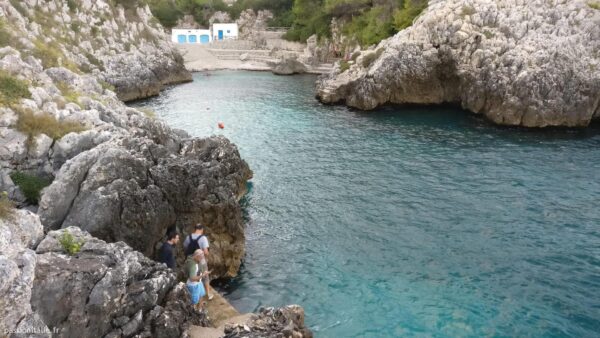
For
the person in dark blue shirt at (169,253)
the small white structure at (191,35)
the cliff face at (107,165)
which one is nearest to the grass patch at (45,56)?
the cliff face at (107,165)

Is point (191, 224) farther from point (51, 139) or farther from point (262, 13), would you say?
point (262, 13)

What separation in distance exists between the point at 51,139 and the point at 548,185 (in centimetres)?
3126

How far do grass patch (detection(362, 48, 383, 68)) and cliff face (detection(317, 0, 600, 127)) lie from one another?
133 mm

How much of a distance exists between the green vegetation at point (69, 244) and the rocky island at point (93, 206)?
0.03 metres

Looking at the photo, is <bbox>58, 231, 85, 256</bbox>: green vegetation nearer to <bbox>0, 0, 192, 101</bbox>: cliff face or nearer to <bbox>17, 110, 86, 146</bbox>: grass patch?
<bbox>17, 110, 86, 146</bbox>: grass patch

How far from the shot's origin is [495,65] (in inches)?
1982

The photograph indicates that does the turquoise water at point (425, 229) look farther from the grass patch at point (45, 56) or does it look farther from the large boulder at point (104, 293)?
the grass patch at point (45, 56)

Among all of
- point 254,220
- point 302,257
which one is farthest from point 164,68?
point 302,257

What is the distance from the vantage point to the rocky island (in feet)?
40.7

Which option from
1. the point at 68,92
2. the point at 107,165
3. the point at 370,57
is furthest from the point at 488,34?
the point at 107,165

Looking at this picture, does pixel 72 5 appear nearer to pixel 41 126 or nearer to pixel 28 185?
pixel 41 126

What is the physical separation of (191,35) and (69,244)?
4760 inches

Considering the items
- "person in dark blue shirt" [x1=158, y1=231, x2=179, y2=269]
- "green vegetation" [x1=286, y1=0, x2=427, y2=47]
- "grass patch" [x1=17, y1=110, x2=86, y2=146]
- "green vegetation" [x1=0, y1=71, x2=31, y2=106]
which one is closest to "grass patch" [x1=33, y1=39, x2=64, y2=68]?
"green vegetation" [x1=0, y1=71, x2=31, y2=106]

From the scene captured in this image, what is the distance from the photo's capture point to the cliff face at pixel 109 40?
2317 inches
